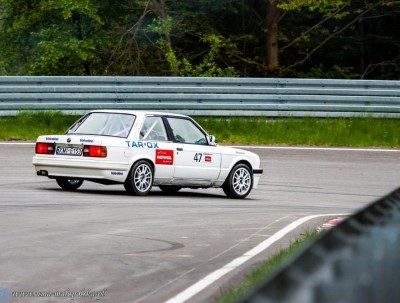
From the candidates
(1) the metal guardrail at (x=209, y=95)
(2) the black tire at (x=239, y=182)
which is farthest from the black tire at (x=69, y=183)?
(1) the metal guardrail at (x=209, y=95)

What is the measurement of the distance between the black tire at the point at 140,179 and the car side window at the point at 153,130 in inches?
19.9

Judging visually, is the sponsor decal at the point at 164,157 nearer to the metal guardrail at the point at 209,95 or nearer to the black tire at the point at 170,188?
the black tire at the point at 170,188

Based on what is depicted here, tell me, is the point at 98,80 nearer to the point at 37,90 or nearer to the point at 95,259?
the point at 37,90

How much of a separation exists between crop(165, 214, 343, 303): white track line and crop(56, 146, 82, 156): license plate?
4162mm

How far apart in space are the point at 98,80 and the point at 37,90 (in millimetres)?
1303

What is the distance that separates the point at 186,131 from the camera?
16.7m

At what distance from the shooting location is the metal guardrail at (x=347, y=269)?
765mm

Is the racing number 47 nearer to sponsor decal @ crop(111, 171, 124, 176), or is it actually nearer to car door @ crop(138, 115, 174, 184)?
car door @ crop(138, 115, 174, 184)

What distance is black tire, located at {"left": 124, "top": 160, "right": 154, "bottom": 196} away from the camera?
50.2 ft

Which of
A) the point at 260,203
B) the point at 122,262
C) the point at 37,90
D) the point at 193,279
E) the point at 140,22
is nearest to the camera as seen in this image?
the point at 193,279

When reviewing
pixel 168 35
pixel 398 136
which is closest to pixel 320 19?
pixel 168 35

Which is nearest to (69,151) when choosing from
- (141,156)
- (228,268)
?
(141,156)

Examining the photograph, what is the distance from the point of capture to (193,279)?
298 inches

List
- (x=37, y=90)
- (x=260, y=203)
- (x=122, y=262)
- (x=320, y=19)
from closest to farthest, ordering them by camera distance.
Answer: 1. (x=122, y=262)
2. (x=260, y=203)
3. (x=37, y=90)
4. (x=320, y=19)
